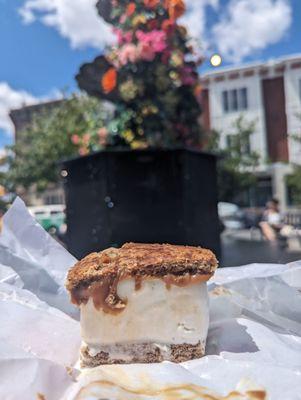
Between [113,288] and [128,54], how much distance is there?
2032mm

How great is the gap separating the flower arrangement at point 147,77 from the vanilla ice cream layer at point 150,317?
1816 millimetres

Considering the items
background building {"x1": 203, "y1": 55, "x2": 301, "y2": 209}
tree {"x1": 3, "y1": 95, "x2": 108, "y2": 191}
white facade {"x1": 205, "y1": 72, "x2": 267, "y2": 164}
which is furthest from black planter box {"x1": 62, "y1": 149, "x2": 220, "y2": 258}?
white facade {"x1": 205, "y1": 72, "x2": 267, "y2": 164}

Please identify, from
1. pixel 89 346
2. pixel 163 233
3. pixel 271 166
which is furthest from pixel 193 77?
pixel 271 166

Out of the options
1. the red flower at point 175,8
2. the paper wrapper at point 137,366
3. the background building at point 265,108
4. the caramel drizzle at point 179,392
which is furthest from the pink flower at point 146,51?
the background building at point 265,108

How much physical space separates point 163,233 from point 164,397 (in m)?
1.91

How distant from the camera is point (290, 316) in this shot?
1.28 m

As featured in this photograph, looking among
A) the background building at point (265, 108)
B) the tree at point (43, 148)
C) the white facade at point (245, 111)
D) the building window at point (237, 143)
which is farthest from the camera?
the white facade at point (245, 111)

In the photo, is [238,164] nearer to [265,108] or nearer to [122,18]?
[265,108]

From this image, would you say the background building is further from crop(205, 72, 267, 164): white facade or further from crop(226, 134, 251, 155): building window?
crop(226, 134, 251, 155): building window

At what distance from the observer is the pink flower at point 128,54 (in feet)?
8.96

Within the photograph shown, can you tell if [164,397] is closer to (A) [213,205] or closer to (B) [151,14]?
(A) [213,205]

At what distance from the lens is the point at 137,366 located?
98 cm

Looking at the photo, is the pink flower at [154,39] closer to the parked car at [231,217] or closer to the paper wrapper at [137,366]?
the paper wrapper at [137,366]

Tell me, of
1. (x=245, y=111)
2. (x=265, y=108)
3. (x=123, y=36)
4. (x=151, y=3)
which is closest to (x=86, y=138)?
(x=123, y=36)
